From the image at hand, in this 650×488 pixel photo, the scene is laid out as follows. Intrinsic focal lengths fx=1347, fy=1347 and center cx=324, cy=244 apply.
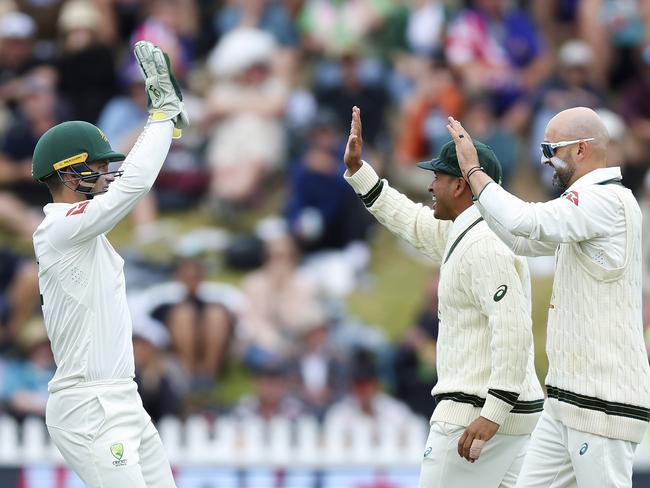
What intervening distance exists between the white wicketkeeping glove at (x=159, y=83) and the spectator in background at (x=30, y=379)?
561cm

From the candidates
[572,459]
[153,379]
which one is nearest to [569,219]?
[572,459]

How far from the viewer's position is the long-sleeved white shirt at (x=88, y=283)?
246 inches

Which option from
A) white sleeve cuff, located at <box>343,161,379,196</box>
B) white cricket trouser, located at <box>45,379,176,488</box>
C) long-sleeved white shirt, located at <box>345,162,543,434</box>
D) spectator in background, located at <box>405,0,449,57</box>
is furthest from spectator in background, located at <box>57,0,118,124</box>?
long-sleeved white shirt, located at <box>345,162,543,434</box>

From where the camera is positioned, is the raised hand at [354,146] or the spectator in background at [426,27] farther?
the spectator in background at [426,27]

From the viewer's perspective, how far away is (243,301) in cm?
1246

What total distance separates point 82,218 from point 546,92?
8.43m

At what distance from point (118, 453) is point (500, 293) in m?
1.93

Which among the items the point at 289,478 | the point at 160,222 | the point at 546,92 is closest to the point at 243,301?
the point at 160,222

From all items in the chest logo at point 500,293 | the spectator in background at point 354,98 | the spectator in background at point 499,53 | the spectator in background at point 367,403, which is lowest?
the spectator in background at point 367,403

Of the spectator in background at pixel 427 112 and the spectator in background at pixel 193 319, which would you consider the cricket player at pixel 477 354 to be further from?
the spectator in background at pixel 427 112

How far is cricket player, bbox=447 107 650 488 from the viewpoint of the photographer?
6.10 metres

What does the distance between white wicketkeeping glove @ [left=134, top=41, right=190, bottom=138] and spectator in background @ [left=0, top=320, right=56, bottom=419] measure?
5.61 metres

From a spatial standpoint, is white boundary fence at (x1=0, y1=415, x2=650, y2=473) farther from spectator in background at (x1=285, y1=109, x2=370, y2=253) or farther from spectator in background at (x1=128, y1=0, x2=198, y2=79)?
spectator in background at (x1=128, y1=0, x2=198, y2=79)

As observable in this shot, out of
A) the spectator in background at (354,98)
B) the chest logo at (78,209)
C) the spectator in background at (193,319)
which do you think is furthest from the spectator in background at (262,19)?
the chest logo at (78,209)
